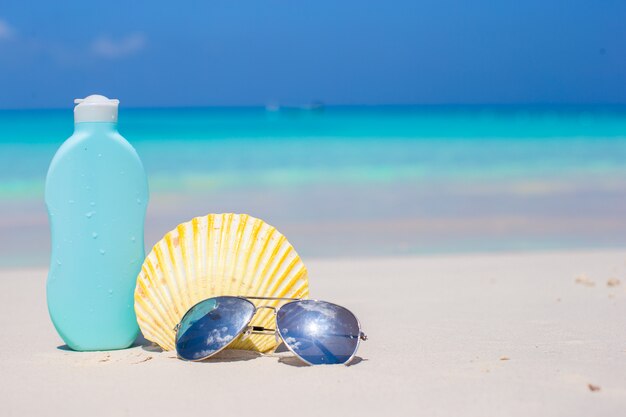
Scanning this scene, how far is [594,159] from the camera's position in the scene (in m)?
14.5

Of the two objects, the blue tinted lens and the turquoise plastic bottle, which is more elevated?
the turquoise plastic bottle

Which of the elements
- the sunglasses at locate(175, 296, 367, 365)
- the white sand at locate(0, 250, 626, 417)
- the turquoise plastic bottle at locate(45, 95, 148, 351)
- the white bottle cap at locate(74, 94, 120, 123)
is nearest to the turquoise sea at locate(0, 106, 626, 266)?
the white sand at locate(0, 250, 626, 417)

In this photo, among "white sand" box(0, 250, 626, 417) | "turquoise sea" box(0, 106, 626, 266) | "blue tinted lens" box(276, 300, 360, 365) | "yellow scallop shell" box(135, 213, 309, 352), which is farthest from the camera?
"turquoise sea" box(0, 106, 626, 266)

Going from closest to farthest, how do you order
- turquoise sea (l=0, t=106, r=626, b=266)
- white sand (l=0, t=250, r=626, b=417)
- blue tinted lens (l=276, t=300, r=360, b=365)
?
→ white sand (l=0, t=250, r=626, b=417)
blue tinted lens (l=276, t=300, r=360, b=365)
turquoise sea (l=0, t=106, r=626, b=266)

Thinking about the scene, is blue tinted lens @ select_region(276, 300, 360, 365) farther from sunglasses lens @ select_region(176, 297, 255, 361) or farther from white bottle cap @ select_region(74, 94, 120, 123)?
white bottle cap @ select_region(74, 94, 120, 123)

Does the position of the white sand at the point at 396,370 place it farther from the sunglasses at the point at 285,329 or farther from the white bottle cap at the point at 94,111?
the white bottle cap at the point at 94,111

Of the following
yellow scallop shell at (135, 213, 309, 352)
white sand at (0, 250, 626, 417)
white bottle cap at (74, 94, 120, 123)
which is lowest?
white sand at (0, 250, 626, 417)

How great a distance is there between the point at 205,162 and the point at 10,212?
6049mm

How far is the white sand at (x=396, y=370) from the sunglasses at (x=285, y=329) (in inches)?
2.1

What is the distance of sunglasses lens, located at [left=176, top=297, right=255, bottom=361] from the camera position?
2.97 m

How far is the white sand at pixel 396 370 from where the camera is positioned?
257 centimetres

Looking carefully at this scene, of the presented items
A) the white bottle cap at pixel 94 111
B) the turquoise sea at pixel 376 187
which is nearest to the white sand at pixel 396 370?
the white bottle cap at pixel 94 111

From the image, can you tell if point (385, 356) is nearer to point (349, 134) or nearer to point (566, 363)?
point (566, 363)

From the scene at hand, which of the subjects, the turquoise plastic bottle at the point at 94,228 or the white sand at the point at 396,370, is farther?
the turquoise plastic bottle at the point at 94,228
